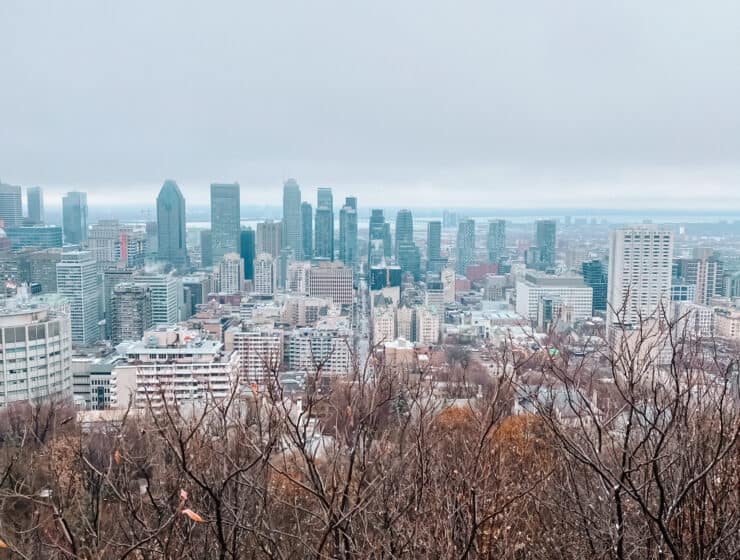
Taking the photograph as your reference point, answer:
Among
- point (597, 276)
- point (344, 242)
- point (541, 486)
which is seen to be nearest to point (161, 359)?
point (541, 486)

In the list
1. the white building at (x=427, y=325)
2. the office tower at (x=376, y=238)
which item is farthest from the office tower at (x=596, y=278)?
the office tower at (x=376, y=238)

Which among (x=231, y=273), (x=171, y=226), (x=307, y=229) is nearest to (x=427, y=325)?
(x=231, y=273)

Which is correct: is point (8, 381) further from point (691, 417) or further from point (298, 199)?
point (298, 199)

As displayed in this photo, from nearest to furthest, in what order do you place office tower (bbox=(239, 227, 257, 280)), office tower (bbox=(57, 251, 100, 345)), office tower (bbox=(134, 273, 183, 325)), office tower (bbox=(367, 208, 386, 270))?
office tower (bbox=(57, 251, 100, 345))
office tower (bbox=(134, 273, 183, 325))
office tower (bbox=(239, 227, 257, 280))
office tower (bbox=(367, 208, 386, 270))

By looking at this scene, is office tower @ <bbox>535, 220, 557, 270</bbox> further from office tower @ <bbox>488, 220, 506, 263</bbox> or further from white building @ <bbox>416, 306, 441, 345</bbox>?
white building @ <bbox>416, 306, 441, 345</bbox>

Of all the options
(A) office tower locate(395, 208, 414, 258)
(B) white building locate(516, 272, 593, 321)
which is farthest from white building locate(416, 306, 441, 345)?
(A) office tower locate(395, 208, 414, 258)

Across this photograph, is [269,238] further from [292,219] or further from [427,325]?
[427,325]
